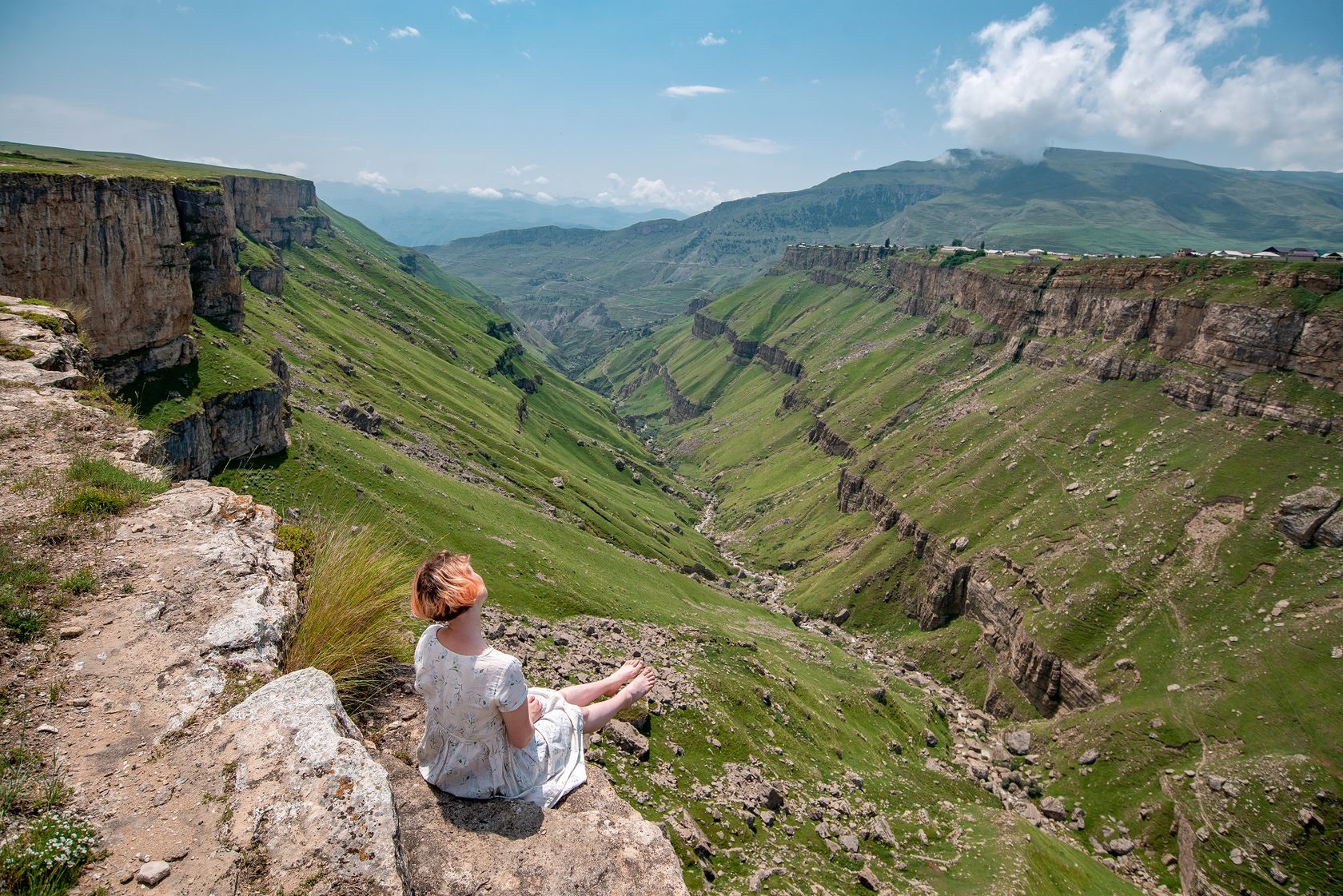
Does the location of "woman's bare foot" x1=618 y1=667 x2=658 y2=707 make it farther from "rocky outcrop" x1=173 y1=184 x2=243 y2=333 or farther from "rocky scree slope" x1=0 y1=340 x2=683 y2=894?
"rocky outcrop" x1=173 y1=184 x2=243 y2=333

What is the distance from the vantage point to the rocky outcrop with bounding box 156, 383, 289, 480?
50812 mm

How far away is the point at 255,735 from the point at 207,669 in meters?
1.76

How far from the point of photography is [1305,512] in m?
66.4

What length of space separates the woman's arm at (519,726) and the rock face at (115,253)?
43217 millimetres

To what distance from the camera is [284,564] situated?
38.4 ft

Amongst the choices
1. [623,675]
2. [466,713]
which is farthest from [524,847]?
[623,675]

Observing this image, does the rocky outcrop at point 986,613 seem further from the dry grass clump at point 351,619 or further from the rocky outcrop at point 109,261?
the rocky outcrop at point 109,261

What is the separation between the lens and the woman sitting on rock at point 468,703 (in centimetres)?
865

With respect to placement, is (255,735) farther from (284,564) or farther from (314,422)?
(314,422)

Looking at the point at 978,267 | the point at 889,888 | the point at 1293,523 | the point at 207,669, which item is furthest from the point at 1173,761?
the point at 978,267

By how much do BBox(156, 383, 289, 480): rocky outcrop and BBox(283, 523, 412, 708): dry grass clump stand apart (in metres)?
46.6

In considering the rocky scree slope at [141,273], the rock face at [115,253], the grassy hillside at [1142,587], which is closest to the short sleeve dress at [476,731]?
the rocky scree slope at [141,273]

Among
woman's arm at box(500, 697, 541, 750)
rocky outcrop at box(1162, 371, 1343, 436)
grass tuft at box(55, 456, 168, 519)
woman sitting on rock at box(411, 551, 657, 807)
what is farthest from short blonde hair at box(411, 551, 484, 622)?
rocky outcrop at box(1162, 371, 1343, 436)

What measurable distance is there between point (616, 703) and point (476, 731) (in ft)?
9.16
